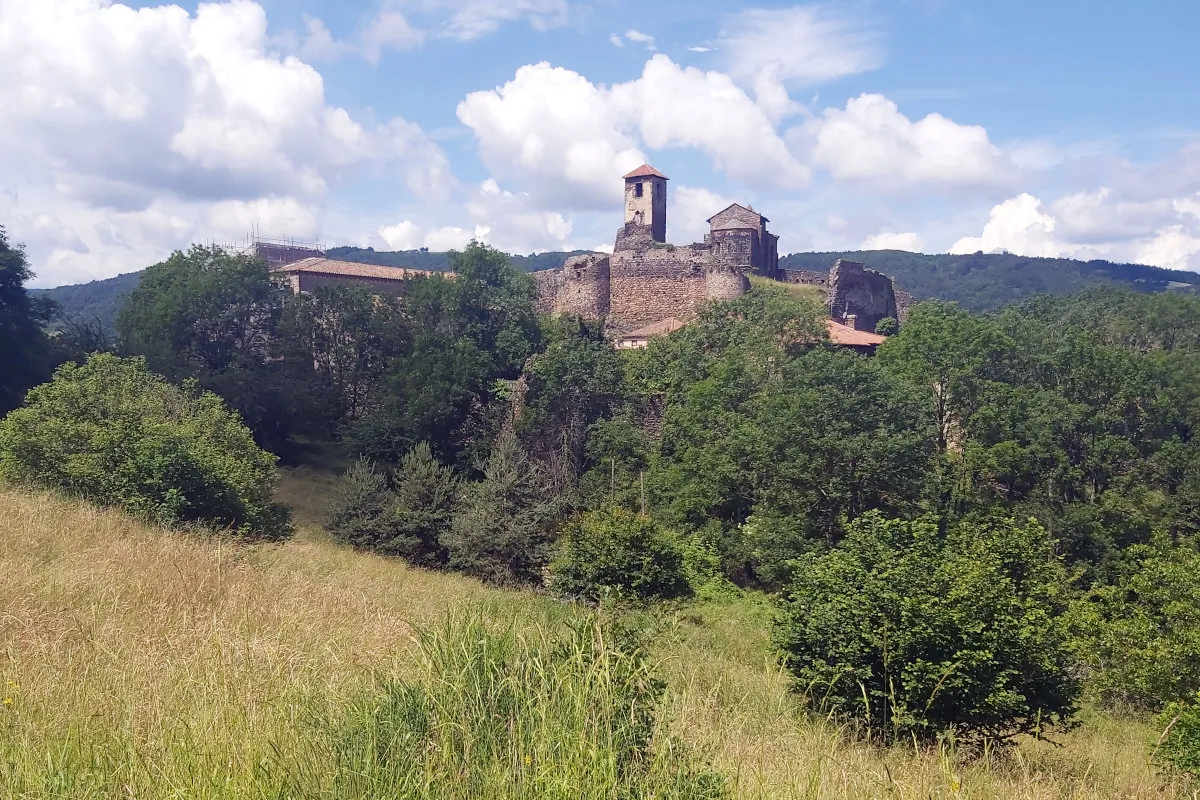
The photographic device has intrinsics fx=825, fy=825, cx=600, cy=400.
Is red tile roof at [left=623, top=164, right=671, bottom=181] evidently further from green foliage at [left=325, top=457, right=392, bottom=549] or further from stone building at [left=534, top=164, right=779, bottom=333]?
green foliage at [left=325, top=457, right=392, bottom=549]

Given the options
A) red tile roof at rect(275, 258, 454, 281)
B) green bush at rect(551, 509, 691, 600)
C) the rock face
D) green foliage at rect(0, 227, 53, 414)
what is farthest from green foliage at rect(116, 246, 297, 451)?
the rock face

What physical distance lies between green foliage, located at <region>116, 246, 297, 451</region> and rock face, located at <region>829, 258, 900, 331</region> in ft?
79.0

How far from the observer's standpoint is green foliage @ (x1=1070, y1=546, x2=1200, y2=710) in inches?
558

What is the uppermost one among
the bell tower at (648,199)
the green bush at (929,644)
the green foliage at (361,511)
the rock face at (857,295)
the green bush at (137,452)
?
the bell tower at (648,199)

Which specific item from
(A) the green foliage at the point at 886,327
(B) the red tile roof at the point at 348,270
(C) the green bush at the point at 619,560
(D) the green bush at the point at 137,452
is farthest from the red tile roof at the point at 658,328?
(D) the green bush at the point at 137,452

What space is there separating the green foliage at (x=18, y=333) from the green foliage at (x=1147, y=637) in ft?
104

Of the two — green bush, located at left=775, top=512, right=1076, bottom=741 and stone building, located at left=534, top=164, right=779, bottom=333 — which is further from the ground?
stone building, located at left=534, top=164, right=779, bottom=333

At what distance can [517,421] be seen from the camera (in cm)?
2912

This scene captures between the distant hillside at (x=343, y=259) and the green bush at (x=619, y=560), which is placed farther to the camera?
the distant hillside at (x=343, y=259)

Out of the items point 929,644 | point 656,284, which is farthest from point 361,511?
point 656,284

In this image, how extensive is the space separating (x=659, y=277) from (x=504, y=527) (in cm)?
2025

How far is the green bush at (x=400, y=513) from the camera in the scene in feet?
70.7

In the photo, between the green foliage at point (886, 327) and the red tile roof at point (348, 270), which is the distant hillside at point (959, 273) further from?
the green foliage at point (886, 327)

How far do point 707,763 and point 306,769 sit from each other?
1467 mm
